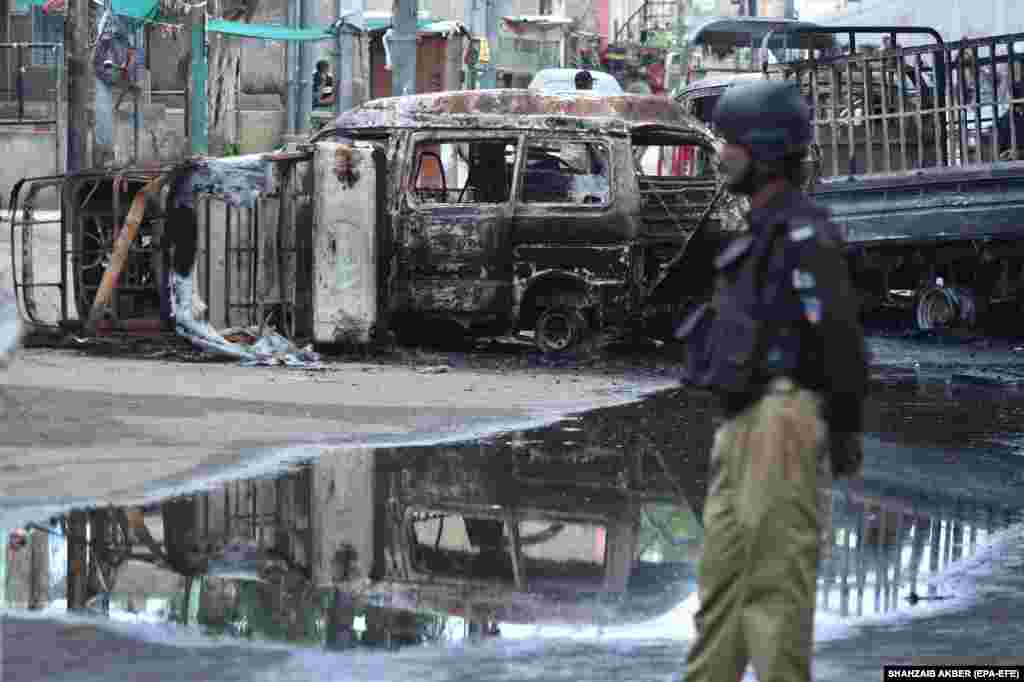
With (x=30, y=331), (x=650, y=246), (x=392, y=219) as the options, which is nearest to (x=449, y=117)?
(x=392, y=219)

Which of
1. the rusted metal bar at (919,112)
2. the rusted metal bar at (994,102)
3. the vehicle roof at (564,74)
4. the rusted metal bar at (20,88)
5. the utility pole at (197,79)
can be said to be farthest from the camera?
the rusted metal bar at (20,88)

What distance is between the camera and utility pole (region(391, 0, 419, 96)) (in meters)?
20.2

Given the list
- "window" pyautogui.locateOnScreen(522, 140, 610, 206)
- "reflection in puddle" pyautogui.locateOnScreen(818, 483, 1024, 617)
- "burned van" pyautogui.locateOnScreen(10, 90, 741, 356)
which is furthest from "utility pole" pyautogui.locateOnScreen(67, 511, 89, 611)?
"window" pyautogui.locateOnScreen(522, 140, 610, 206)

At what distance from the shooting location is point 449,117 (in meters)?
14.5

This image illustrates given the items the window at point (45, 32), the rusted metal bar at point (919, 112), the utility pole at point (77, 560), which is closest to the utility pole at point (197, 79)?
the window at point (45, 32)

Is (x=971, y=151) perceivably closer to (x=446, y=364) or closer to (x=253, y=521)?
(x=446, y=364)

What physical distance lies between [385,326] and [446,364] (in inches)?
27.9

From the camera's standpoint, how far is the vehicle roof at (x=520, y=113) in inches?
571

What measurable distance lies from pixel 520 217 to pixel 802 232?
10.1 metres

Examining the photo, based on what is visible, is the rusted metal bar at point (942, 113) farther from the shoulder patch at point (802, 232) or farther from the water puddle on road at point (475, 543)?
the shoulder patch at point (802, 232)

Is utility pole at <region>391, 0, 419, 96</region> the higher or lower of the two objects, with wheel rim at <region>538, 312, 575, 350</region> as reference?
higher

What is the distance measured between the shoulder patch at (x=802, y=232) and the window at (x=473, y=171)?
1028cm

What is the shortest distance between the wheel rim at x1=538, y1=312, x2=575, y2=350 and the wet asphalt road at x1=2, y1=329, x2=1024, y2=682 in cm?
375

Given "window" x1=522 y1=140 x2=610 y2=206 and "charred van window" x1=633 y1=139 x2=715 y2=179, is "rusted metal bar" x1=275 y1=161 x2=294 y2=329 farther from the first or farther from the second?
"charred van window" x1=633 y1=139 x2=715 y2=179
